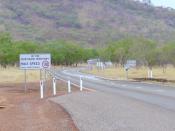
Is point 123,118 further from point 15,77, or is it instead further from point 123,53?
point 123,53

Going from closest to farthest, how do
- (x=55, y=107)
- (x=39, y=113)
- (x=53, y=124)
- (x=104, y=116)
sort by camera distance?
(x=53, y=124) → (x=104, y=116) → (x=39, y=113) → (x=55, y=107)

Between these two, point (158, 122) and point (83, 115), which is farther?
point (83, 115)

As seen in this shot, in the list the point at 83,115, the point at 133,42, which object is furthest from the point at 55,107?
the point at 133,42

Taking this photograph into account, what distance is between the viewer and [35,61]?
112 ft

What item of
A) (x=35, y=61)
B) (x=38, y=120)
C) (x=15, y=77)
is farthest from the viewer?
(x=15, y=77)

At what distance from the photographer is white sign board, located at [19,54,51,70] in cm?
3366

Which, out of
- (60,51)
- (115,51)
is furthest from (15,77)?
(60,51)

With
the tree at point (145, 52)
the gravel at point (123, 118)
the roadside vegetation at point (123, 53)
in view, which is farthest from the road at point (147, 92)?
the tree at point (145, 52)

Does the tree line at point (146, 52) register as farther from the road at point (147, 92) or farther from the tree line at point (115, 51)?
the road at point (147, 92)

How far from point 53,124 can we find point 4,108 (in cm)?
848

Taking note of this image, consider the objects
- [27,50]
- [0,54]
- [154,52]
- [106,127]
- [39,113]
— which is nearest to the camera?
[106,127]

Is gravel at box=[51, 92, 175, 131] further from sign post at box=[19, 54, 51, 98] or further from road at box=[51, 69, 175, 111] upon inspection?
sign post at box=[19, 54, 51, 98]

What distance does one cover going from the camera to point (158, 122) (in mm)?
14789

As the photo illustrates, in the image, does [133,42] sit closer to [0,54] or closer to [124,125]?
[0,54]
